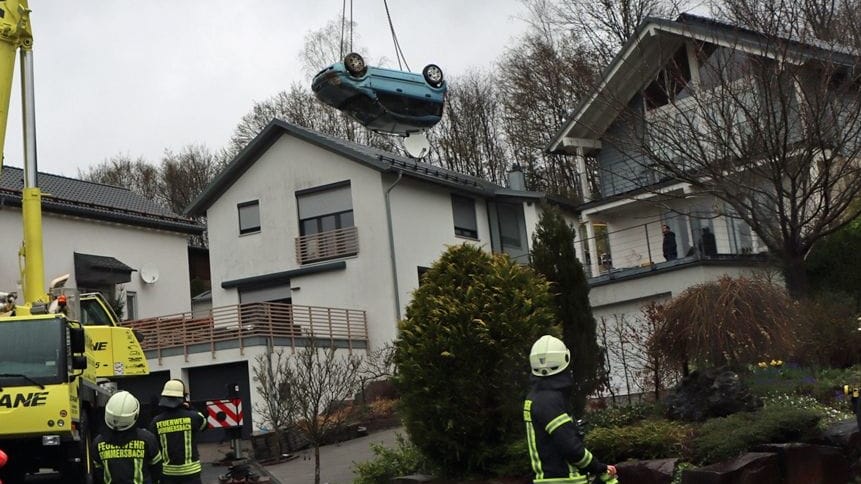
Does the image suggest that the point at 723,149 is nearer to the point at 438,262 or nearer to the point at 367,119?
the point at 438,262

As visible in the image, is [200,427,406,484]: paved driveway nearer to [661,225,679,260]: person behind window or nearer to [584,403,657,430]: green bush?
[584,403,657,430]: green bush

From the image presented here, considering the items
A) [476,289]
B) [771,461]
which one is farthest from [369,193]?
[771,461]

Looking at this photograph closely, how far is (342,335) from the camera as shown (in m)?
27.7

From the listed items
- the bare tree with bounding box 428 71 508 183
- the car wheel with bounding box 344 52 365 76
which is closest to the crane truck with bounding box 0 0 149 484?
the car wheel with bounding box 344 52 365 76

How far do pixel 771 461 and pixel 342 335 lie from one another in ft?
62.7

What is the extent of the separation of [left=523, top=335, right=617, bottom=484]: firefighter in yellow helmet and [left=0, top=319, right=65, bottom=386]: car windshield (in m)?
7.29

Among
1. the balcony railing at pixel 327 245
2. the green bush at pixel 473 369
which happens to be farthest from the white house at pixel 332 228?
the green bush at pixel 473 369

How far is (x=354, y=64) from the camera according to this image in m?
18.0

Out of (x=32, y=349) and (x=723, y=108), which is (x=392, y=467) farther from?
(x=723, y=108)

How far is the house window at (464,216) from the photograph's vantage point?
3209cm

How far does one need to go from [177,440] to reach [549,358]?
461 centimetres

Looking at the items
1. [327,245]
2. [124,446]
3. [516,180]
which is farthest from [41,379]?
[516,180]

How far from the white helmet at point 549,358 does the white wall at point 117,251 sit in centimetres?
2347

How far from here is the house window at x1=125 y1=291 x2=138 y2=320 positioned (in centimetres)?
3189
